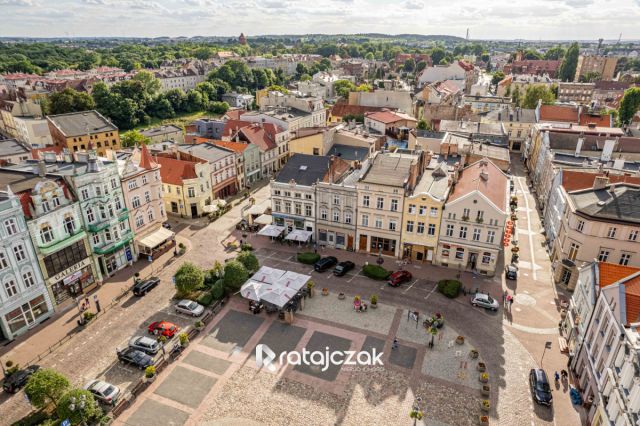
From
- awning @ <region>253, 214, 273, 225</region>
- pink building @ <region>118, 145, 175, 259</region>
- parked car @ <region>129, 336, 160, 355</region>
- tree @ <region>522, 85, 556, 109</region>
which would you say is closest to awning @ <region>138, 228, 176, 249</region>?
pink building @ <region>118, 145, 175, 259</region>

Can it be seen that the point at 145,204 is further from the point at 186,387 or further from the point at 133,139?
the point at 133,139

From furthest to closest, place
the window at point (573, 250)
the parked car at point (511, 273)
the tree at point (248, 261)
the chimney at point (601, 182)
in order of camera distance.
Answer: the parked car at point (511, 273), the tree at point (248, 261), the chimney at point (601, 182), the window at point (573, 250)

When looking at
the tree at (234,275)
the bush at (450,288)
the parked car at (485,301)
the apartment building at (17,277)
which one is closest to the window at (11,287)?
the apartment building at (17,277)

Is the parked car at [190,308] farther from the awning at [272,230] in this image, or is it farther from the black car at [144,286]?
the awning at [272,230]

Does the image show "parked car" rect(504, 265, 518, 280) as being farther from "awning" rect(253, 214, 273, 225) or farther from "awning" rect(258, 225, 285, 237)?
"awning" rect(253, 214, 273, 225)

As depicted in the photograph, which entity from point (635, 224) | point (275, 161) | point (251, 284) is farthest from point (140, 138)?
point (635, 224)
